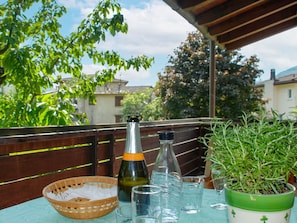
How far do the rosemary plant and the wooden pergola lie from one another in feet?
6.77

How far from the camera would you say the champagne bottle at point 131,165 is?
86 cm

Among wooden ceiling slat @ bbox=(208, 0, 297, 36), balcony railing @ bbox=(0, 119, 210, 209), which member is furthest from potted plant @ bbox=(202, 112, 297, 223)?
wooden ceiling slat @ bbox=(208, 0, 297, 36)

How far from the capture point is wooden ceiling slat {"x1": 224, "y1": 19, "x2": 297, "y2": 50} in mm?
3980

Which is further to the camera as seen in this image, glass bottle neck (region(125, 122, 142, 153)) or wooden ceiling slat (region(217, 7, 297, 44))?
wooden ceiling slat (region(217, 7, 297, 44))

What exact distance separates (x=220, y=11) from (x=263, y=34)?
134 centimetres

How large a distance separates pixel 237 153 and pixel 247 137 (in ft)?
0.14

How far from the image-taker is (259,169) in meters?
0.63

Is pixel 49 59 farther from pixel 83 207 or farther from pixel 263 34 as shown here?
pixel 83 207

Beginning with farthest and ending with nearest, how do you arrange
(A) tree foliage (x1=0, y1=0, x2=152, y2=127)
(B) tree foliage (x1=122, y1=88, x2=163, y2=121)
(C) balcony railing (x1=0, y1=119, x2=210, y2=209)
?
(B) tree foliage (x1=122, y1=88, x2=163, y2=121) → (A) tree foliage (x1=0, y1=0, x2=152, y2=127) → (C) balcony railing (x1=0, y1=119, x2=210, y2=209)

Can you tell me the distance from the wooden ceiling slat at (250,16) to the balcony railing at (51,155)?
159 centimetres

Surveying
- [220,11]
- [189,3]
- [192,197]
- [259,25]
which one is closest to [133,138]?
[192,197]

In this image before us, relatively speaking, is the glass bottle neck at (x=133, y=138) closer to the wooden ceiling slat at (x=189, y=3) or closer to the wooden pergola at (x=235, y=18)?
the wooden pergola at (x=235, y=18)

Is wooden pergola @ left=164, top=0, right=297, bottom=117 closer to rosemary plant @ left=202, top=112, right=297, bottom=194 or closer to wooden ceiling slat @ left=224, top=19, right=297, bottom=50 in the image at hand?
wooden ceiling slat @ left=224, top=19, right=297, bottom=50

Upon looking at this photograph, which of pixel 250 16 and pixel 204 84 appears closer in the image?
pixel 250 16
